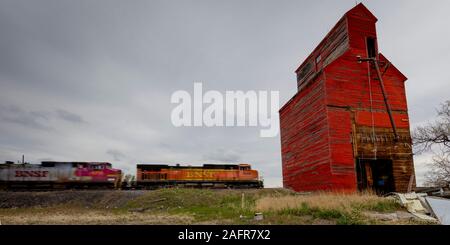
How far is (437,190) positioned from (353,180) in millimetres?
4771

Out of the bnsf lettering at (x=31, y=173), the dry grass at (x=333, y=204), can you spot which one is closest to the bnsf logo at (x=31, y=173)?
the bnsf lettering at (x=31, y=173)

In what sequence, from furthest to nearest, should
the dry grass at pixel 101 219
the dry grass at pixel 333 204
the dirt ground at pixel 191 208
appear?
the dry grass at pixel 333 204 → the dry grass at pixel 101 219 → the dirt ground at pixel 191 208

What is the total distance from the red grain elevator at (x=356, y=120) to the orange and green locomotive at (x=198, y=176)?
38.7 feet

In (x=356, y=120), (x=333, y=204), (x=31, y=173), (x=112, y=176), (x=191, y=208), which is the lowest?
(x=191, y=208)

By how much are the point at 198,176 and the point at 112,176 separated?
9.72 m

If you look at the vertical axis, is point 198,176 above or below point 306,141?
below

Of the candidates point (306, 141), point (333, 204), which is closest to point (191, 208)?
point (333, 204)

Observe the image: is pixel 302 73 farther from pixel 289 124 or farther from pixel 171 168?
pixel 171 168

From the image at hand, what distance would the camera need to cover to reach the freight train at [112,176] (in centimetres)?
2922

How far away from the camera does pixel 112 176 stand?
3047 centimetres

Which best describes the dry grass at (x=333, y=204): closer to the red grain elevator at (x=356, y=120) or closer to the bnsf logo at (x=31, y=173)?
the red grain elevator at (x=356, y=120)

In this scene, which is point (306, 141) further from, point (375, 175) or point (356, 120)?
point (375, 175)

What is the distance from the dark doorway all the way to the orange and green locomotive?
616 inches

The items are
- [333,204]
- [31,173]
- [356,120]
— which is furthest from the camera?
[31,173]
